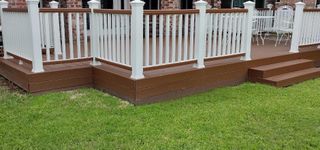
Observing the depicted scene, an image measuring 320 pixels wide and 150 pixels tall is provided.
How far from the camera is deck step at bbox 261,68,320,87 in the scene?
5.92 meters

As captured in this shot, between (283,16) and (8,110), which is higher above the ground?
(283,16)

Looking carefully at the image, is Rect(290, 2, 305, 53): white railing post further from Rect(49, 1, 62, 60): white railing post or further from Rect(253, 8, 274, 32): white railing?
Rect(49, 1, 62, 60): white railing post

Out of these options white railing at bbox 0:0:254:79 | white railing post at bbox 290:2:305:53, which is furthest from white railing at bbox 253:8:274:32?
white railing at bbox 0:0:254:79

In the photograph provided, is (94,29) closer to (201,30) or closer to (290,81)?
(201,30)

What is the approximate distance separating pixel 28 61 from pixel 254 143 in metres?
3.39

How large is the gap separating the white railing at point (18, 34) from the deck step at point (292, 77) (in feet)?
12.3

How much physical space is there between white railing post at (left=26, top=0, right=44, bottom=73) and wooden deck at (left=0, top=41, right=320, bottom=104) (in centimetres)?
12

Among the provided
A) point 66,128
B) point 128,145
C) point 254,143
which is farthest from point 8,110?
point 254,143

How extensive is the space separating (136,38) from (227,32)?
6.28ft

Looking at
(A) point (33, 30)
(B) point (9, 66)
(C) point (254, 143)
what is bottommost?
(C) point (254, 143)

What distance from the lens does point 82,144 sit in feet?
11.6

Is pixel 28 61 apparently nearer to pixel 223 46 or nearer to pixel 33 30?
pixel 33 30

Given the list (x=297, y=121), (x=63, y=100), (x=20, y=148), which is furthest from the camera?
(x=63, y=100)

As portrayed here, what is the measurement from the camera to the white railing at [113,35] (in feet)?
15.9
